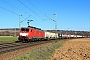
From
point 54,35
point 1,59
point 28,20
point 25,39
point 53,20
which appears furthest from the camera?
point 54,35

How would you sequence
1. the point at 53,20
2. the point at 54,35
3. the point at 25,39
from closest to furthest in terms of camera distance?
the point at 25,39, the point at 53,20, the point at 54,35

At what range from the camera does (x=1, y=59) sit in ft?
52.1

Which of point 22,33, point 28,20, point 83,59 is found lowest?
point 83,59

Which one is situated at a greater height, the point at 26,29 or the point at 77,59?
the point at 26,29

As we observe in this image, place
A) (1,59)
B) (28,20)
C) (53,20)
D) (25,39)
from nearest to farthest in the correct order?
(1,59) → (25,39) → (28,20) → (53,20)

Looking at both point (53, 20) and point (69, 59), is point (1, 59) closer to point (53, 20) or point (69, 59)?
point (69, 59)

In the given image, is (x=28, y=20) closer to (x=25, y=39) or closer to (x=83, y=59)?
(x=25, y=39)

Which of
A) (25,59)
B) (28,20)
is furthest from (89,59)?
(28,20)

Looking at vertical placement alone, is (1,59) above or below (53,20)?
below

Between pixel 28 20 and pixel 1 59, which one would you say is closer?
pixel 1 59

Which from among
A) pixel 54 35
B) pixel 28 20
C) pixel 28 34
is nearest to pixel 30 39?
pixel 28 34

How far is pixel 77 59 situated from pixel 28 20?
4143 centimetres

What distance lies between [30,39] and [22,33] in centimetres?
216

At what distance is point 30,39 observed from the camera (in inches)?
1827
